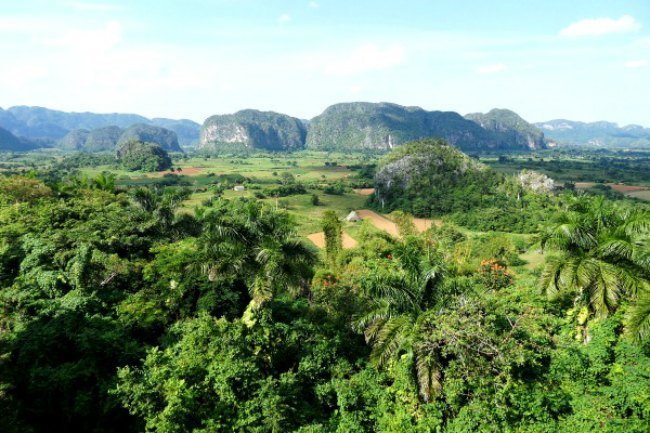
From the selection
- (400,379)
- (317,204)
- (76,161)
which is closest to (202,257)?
(400,379)

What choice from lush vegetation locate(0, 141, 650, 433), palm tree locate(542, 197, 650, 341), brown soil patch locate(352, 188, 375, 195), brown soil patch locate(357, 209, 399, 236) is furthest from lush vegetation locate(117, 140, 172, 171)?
palm tree locate(542, 197, 650, 341)

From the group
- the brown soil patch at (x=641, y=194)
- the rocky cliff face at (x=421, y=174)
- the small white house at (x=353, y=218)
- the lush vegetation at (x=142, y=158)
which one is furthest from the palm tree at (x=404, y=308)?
the lush vegetation at (x=142, y=158)

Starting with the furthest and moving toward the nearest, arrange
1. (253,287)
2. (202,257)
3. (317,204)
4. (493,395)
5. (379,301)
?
(317,204) → (202,257) → (253,287) → (379,301) → (493,395)

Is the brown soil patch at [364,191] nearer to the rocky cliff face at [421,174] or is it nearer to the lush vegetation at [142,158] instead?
the rocky cliff face at [421,174]

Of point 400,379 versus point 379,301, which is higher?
point 379,301

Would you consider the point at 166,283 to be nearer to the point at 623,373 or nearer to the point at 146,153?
the point at 623,373

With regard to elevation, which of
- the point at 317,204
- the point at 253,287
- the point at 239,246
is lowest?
the point at 317,204

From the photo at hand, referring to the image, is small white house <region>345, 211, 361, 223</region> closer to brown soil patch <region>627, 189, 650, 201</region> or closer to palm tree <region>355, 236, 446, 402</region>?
palm tree <region>355, 236, 446, 402</region>
